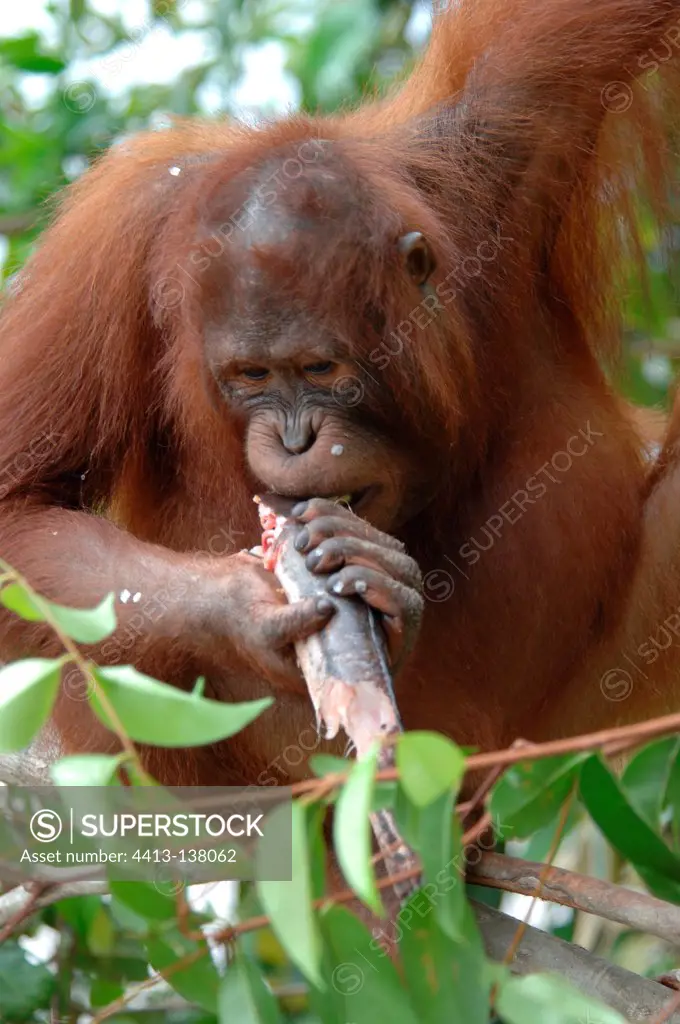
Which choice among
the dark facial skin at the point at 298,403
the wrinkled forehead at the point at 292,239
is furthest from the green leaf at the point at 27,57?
the dark facial skin at the point at 298,403

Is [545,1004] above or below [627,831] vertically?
below

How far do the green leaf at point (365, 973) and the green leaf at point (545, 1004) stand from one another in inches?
9.1

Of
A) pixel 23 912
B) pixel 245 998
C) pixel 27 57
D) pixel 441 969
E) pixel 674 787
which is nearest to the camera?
pixel 441 969

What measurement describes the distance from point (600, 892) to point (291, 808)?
3.39 ft

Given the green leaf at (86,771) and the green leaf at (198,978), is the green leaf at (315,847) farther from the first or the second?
the green leaf at (198,978)

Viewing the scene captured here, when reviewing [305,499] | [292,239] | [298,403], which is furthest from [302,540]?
[292,239]

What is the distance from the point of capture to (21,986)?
9.96ft

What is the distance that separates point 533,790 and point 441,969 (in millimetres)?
353

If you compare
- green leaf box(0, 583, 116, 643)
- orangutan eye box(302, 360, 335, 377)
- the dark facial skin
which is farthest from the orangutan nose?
green leaf box(0, 583, 116, 643)

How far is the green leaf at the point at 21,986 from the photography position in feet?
9.90

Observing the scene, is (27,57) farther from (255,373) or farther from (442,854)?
(442,854)

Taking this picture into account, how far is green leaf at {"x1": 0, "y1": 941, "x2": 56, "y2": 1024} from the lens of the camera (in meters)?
3.02

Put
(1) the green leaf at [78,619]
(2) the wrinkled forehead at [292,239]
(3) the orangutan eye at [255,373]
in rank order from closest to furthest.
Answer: (1) the green leaf at [78,619] < (2) the wrinkled forehead at [292,239] < (3) the orangutan eye at [255,373]

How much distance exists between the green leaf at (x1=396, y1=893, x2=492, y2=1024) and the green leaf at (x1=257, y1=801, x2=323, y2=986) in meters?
0.26
